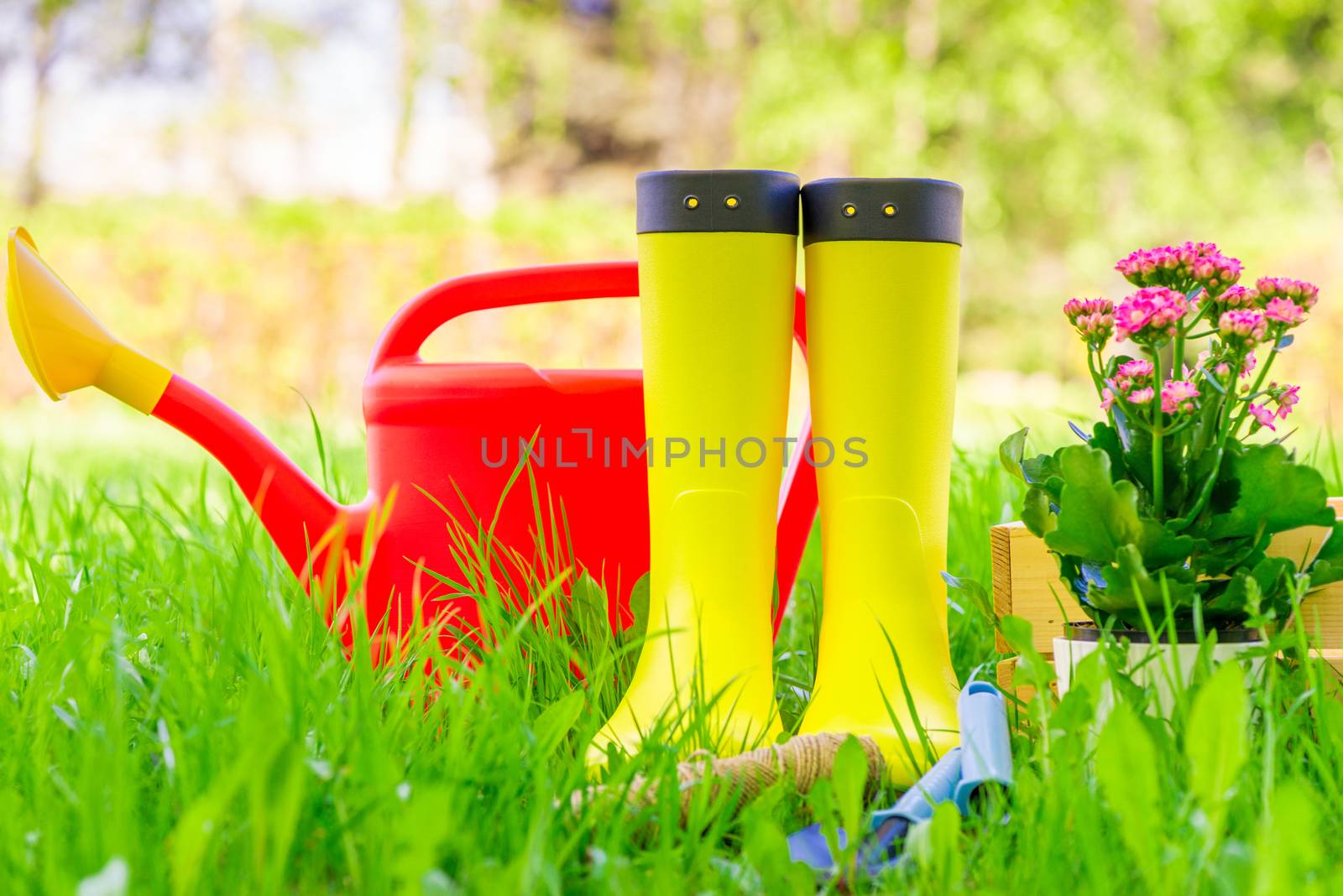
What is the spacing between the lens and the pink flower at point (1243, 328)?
2.79ft

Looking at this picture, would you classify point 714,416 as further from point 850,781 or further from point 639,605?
point 850,781

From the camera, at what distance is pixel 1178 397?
87 cm

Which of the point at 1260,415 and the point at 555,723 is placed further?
the point at 1260,415

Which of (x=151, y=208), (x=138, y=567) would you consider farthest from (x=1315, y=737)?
(x=151, y=208)

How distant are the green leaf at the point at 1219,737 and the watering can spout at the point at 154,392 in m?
0.64

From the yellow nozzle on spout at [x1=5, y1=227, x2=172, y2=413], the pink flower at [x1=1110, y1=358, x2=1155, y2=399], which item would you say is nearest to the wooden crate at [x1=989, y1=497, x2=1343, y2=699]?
the pink flower at [x1=1110, y1=358, x2=1155, y2=399]

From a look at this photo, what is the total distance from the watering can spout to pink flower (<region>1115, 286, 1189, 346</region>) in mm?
622

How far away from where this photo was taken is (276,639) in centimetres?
73

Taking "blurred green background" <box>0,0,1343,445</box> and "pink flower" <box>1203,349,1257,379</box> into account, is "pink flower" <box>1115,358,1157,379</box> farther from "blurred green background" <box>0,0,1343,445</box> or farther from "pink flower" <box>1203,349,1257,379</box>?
"blurred green background" <box>0,0,1343,445</box>

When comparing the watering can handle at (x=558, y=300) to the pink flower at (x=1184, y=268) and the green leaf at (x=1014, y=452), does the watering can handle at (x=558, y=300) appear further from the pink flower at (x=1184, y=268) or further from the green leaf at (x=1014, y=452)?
the pink flower at (x=1184, y=268)

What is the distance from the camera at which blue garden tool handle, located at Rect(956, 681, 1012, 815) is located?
0.80 metres

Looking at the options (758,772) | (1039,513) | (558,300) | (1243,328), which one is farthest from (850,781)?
(558,300)

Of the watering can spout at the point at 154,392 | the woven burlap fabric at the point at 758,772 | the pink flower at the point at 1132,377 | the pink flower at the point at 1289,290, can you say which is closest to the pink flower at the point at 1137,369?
the pink flower at the point at 1132,377

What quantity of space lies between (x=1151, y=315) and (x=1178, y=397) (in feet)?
0.21
